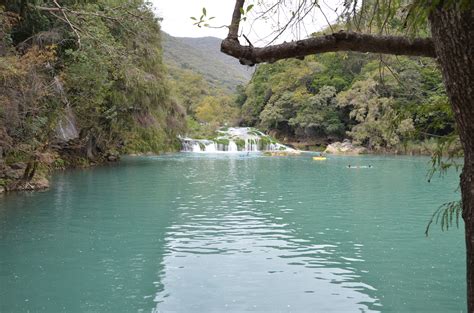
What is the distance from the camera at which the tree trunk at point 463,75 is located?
1.66 meters

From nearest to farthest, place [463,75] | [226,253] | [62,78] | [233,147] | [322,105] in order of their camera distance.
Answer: [463,75]
[226,253]
[62,78]
[233,147]
[322,105]

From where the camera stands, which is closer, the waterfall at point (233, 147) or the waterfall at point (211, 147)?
the waterfall at point (211, 147)

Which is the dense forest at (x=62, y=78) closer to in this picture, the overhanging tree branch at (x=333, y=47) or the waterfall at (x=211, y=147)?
the overhanging tree branch at (x=333, y=47)

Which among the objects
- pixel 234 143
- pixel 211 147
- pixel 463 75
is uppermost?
pixel 463 75

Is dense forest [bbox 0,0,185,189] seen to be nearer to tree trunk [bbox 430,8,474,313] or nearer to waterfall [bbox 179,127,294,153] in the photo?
tree trunk [bbox 430,8,474,313]

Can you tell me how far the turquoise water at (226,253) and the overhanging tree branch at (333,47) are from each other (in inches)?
149

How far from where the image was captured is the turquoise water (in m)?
5.71

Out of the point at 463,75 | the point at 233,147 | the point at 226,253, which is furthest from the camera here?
the point at 233,147

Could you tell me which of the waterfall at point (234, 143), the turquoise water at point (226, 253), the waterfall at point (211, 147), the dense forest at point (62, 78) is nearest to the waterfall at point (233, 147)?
the waterfall at point (234, 143)

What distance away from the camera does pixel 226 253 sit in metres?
7.72

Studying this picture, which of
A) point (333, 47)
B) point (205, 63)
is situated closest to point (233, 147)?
point (333, 47)

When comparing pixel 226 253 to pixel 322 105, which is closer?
pixel 226 253

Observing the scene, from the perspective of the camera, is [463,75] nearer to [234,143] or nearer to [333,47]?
[333,47]

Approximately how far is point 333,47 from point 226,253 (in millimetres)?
5984
